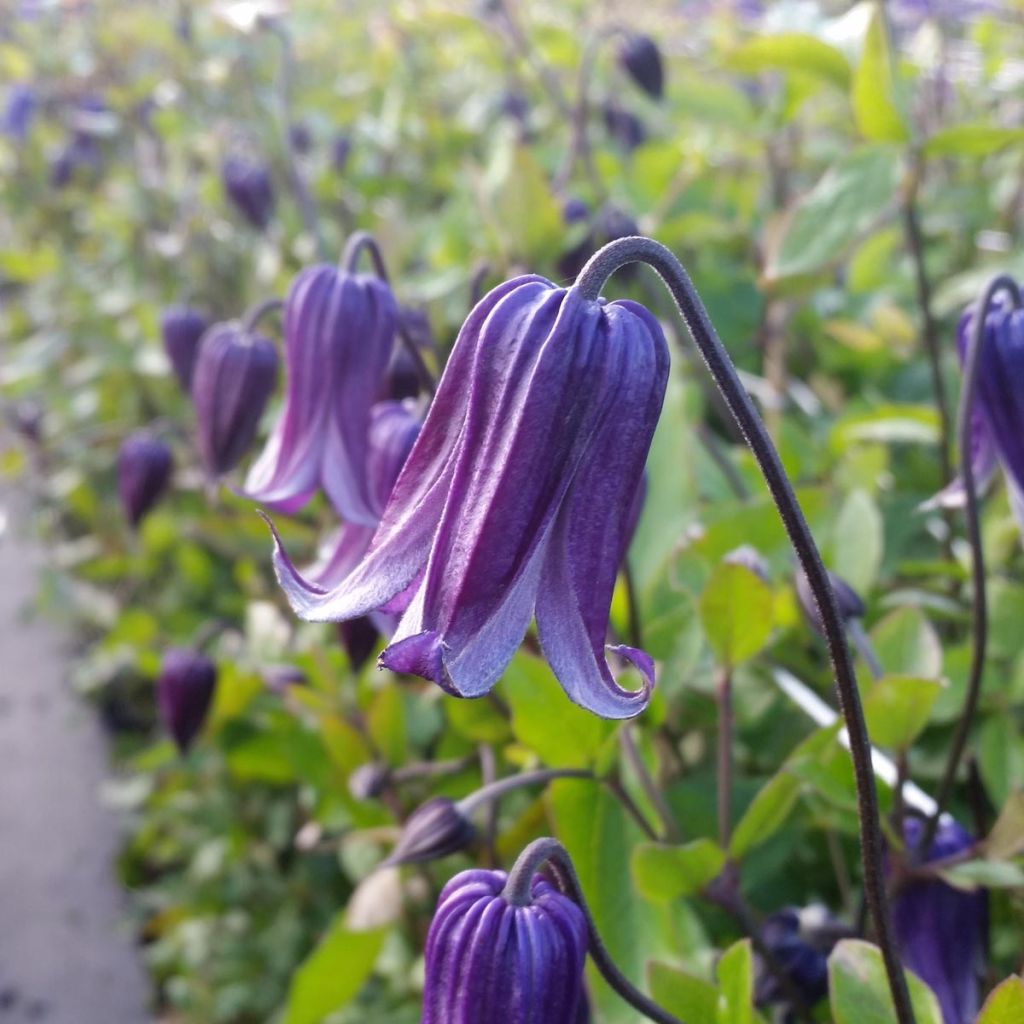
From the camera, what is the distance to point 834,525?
114 cm

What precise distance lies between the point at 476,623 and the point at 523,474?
8 cm

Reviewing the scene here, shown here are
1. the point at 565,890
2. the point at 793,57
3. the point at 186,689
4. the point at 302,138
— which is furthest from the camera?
the point at 302,138

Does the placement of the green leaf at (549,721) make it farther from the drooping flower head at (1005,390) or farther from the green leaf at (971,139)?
the green leaf at (971,139)

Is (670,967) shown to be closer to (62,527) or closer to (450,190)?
(450,190)

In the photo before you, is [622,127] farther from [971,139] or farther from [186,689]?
[186,689]

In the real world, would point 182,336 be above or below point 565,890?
above

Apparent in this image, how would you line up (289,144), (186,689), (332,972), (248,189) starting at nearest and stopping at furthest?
(332,972), (186,689), (289,144), (248,189)

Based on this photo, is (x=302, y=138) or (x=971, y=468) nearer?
(x=971, y=468)

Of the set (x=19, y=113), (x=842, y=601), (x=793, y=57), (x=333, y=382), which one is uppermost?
(x=19, y=113)

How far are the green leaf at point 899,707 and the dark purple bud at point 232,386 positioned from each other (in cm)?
70

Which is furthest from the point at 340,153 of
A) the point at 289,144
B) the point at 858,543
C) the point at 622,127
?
the point at 858,543

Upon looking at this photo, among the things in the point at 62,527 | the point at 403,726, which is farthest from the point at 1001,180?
the point at 62,527

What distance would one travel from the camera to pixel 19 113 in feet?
10.3

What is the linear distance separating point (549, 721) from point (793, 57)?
2.83ft
